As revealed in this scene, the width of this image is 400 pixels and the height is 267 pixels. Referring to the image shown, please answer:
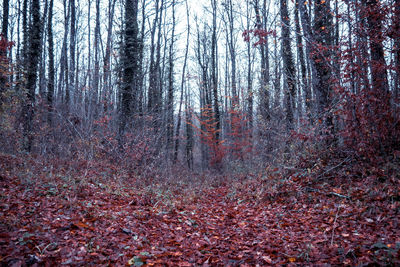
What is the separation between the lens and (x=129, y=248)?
339 centimetres

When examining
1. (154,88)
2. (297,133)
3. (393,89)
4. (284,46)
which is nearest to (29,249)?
(297,133)

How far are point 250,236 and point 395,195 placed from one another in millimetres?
2690

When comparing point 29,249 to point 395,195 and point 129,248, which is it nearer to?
point 129,248

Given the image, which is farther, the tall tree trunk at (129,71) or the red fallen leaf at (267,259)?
the tall tree trunk at (129,71)

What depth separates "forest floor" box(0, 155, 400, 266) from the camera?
3047mm

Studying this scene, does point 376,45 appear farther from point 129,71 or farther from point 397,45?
point 129,71

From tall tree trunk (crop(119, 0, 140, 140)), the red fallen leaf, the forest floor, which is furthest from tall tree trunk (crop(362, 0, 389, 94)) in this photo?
tall tree trunk (crop(119, 0, 140, 140))

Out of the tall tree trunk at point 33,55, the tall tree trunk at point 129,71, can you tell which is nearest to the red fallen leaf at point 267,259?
the tall tree trunk at point 129,71

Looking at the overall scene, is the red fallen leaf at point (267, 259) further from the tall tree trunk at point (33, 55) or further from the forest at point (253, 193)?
the tall tree trunk at point (33, 55)

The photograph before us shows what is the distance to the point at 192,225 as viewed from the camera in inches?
191

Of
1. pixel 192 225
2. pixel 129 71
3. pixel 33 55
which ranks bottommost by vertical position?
pixel 192 225

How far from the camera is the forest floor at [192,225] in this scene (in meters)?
3.05

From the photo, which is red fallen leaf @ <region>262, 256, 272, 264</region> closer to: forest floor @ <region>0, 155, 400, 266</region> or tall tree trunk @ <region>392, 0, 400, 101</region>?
forest floor @ <region>0, 155, 400, 266</region>

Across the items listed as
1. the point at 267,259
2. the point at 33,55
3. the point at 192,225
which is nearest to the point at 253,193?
the point at 192,225
